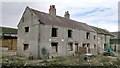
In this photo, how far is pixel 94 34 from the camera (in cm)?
3425

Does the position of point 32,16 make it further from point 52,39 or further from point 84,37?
point 84,37

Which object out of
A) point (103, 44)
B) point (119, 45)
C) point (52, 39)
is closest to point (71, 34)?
point (52, 39)

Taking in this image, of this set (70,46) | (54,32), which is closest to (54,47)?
(54,32)

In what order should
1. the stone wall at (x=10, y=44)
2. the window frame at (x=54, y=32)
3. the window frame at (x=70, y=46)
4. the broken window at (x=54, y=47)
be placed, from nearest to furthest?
the broken window at (x=54, y=47)
the window frame at (x=54, y=32)
the window frame at (x=70, y=46)
the stone wall at (x=10, y=44)

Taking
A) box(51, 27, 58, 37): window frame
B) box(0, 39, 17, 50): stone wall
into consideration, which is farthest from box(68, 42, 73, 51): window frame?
box(0, 39, 17, 50): stone wall

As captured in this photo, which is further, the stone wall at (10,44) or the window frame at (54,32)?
the stone wall at (10,44)

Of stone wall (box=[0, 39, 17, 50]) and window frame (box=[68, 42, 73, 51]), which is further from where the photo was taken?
stone wall (box=[0, 39, 17, 50])

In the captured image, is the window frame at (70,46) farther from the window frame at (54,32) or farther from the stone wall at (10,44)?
the stone wall at (10,44)

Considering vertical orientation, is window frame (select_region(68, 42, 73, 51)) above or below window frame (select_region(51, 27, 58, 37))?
below

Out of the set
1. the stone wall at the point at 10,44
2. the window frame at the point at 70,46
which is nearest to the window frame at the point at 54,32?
the window frame at the point at 70,46

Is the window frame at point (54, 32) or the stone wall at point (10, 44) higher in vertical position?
the window frame at point (54, 32)

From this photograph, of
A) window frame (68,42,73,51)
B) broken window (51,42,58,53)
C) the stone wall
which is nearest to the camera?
broken window (51,42,58,53)

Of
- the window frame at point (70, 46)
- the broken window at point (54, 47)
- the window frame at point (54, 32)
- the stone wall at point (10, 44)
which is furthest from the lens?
the stone wall at point (10, 44)

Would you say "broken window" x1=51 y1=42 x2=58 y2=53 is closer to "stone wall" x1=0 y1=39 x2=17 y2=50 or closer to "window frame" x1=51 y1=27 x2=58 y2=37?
"window frame" x1=51 y1=27 x2=58 y2=37
